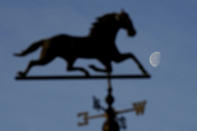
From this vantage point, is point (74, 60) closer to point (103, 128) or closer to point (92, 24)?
point (92, 24)

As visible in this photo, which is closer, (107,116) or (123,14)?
(107,116)

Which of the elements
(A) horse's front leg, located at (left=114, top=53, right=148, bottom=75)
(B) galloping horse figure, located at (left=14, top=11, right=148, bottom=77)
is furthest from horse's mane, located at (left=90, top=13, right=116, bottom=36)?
(A) horse's front leg, located at (left=114, top=53, right=148, bottom=75)

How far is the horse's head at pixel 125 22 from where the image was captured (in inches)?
309

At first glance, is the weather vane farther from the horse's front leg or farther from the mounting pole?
the mounting pole

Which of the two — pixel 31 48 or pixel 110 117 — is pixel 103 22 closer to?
pixel 31 48

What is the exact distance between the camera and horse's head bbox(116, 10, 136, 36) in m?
7.84

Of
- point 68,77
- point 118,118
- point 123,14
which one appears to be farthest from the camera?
point 123,14

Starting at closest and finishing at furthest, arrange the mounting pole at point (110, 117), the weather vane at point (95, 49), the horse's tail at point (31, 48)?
1. the mounting pole at point (110, 117)
2. the weather vane at point (95, 49)
3. the horse's tail at point (31, 48)

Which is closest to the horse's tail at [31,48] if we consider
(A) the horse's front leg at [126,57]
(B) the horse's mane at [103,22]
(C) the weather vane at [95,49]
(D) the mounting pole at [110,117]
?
(C) the weather vane at [95,49]

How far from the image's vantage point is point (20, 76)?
7617 millimetres

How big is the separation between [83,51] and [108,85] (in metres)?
0.83

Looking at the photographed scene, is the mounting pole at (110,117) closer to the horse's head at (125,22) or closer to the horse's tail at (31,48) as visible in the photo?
the horse's head at (125,22)

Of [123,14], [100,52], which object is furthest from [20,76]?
[123,14]

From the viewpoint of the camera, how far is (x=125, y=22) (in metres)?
7.87
